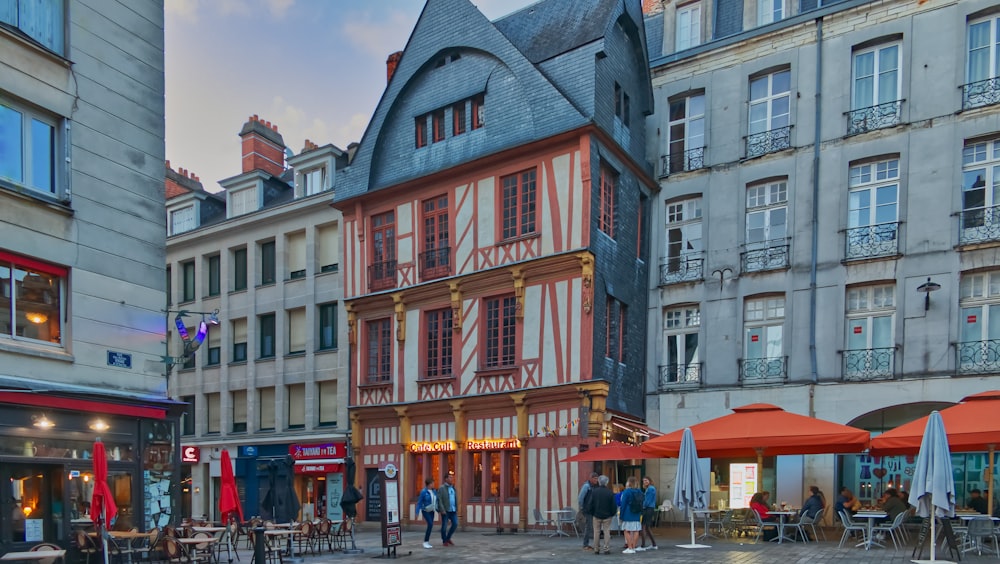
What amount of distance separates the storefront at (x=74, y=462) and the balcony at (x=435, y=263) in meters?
9.02

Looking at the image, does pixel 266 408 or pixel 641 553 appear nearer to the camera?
pixel 641 553

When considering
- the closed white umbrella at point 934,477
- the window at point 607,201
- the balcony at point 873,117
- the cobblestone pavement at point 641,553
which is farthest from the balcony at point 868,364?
the closed white umbrella at point 934,477

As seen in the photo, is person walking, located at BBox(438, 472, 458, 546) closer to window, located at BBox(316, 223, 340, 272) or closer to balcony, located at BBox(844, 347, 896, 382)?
balcony, located at BBox(844, 347, 896, 382)

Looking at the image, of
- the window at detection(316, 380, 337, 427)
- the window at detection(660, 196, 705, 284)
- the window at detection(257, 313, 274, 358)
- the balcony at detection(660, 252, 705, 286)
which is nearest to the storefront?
the window at detection(316, 380, 337, 427)

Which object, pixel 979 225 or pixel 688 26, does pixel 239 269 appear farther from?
pixel 979 225

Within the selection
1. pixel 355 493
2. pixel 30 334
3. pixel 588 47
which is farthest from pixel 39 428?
pixel 588 47

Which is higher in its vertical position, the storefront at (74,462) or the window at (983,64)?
the window at (983,64)

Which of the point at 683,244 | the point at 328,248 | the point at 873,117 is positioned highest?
the point at 873,117

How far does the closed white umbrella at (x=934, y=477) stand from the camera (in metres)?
11.2

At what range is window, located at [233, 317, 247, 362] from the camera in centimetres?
2873

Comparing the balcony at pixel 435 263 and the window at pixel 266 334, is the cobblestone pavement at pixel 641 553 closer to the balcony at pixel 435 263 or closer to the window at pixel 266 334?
the balcony at pixel 435 263

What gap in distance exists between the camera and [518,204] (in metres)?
20.8

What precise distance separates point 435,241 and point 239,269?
388 inches

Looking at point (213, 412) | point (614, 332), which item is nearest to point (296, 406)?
point (213, 412)
